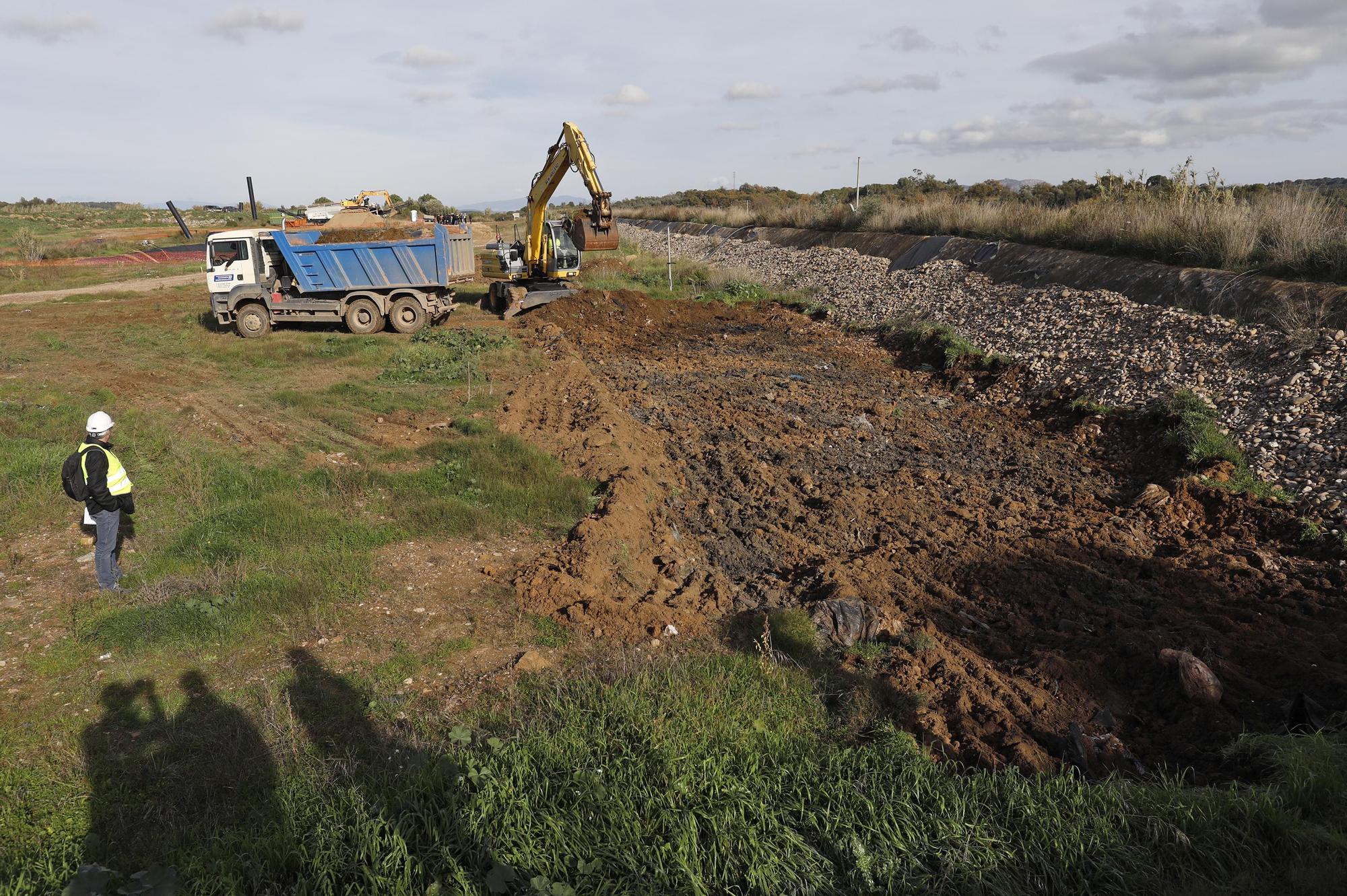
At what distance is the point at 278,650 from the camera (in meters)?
6.01

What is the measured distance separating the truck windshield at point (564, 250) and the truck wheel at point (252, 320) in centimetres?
745

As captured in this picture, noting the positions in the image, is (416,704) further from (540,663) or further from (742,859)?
(742,859)

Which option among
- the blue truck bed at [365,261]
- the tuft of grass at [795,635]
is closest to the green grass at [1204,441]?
the tuft of grass at [795,635]

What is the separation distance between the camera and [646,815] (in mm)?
3939

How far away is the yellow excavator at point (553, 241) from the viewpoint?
1892 cm

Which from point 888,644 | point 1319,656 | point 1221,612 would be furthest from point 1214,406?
point 888,644

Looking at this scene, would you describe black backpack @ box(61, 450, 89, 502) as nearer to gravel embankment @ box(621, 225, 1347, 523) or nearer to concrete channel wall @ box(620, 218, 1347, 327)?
gravel embankment @ box(621, 225, 1347, 523)

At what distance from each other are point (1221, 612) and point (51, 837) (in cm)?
825

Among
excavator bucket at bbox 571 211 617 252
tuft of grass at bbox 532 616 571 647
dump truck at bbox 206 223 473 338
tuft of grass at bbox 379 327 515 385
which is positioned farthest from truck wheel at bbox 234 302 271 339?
tuft of grass at bbox 532 616 571 647

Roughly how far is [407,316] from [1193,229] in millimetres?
16592

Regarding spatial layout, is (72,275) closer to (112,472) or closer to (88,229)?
(88,229)

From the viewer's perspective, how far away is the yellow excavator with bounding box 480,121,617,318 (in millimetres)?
18922

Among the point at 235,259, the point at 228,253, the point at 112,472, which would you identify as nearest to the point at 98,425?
the point at 112,472

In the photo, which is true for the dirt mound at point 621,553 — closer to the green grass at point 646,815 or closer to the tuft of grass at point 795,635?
the tuft of grass at point 795,635
